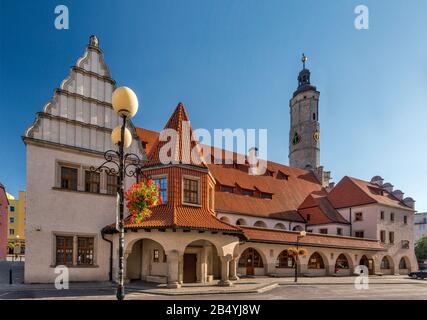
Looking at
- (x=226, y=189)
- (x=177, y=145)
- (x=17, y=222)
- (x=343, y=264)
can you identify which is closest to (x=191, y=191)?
(x=177, y=145)

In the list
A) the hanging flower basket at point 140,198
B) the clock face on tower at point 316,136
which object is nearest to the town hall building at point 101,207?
the hanging flower basket at point 140,198

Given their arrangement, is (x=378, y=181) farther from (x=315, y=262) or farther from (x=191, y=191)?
(x=191, y=191)

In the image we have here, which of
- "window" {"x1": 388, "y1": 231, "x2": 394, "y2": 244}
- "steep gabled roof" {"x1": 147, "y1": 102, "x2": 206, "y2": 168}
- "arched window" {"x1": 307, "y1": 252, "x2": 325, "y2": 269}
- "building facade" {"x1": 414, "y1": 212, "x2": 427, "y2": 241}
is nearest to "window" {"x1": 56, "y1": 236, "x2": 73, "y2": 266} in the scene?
"steep gabled roof" {"x1": 147, "y1": 102, "x2": 206, "y2": 168}

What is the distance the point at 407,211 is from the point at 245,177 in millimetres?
25674

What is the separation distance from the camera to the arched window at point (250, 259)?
97.5ft

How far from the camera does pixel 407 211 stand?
149 feet

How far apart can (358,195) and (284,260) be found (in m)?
17.2

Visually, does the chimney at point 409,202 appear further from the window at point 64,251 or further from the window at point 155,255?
A: the window at point 64,251

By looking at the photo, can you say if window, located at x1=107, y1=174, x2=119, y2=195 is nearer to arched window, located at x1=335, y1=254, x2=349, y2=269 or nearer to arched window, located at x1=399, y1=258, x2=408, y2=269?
arched window, located at x1=335, y1=254, x2=349, y2=269

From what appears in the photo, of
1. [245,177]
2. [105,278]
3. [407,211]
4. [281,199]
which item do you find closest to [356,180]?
[407,211]

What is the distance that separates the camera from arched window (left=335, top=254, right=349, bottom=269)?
118 feet

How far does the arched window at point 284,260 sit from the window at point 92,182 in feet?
63.0

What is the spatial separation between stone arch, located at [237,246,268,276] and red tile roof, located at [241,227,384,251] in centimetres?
155

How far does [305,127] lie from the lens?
60250mm
